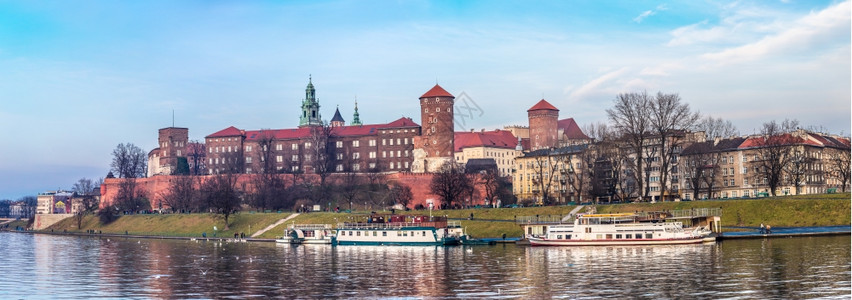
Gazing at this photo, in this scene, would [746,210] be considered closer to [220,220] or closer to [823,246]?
[823,246]

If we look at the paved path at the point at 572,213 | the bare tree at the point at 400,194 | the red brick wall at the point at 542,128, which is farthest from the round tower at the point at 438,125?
the paved path at the point at 572,213

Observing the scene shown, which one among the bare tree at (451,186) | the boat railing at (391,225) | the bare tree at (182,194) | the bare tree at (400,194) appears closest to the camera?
the boat railing at (391,225)

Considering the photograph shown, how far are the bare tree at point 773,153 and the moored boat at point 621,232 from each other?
20306 mm

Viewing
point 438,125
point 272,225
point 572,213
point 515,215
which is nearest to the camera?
point 572,213

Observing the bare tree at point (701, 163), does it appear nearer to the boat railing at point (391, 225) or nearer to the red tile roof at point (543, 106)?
the boat railing at point (391, 225)

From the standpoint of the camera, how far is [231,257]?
75.8 m

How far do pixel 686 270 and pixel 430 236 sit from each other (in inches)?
1473

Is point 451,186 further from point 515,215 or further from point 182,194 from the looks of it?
point 182,194

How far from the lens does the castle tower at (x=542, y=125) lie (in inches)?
7692

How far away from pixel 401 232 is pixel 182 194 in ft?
240

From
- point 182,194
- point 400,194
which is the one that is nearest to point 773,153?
point 400,194

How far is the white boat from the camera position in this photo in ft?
254

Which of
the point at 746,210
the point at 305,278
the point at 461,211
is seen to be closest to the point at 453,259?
the point at 305,278

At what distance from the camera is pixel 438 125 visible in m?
175
